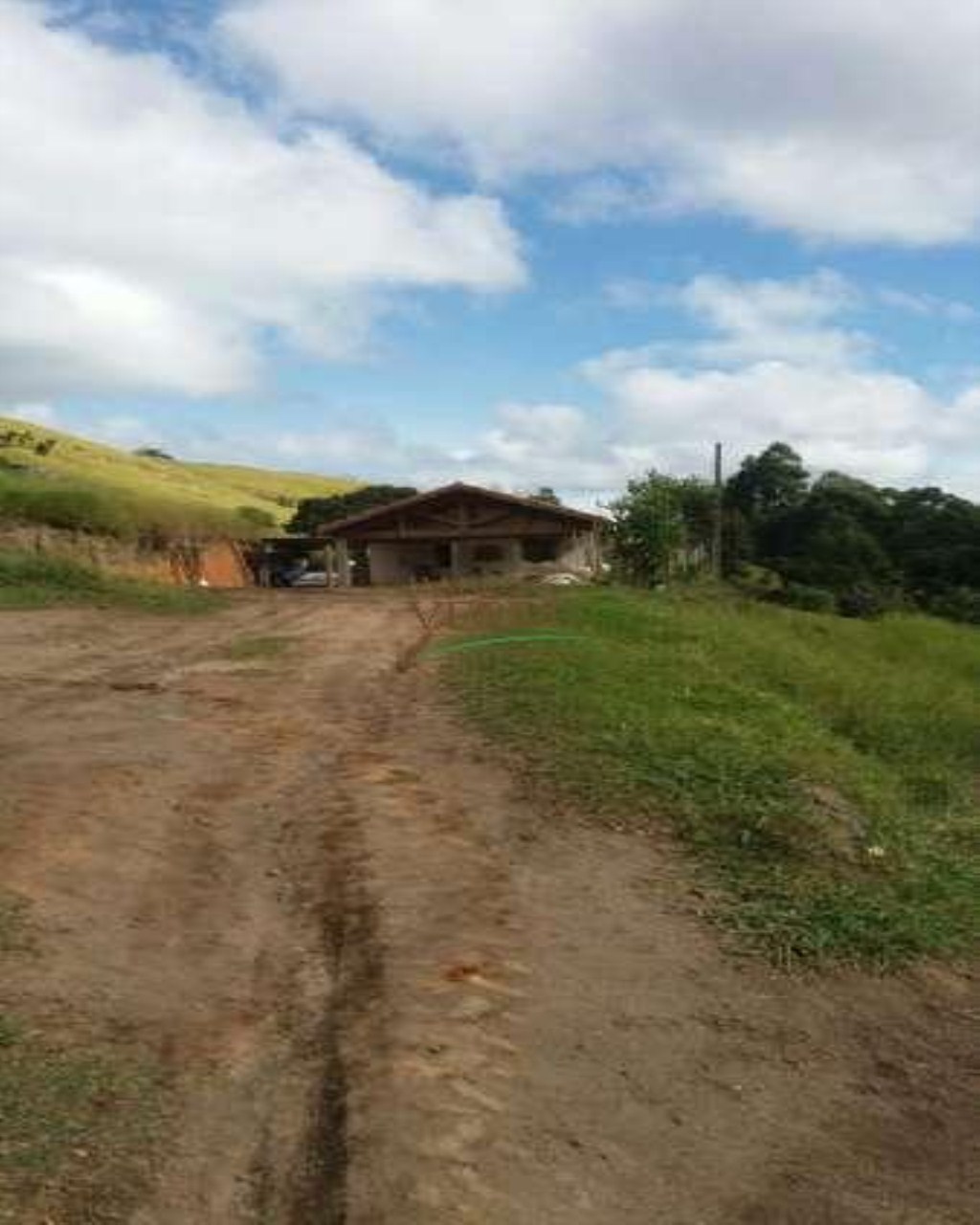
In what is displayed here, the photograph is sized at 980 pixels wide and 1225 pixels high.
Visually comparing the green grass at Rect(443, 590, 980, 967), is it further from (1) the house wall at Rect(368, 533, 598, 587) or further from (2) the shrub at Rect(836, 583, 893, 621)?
(2) the shrub at Rect(836, 583, 893, 621)

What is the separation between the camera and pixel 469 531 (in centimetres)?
4234

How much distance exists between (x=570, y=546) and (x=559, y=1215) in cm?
4169

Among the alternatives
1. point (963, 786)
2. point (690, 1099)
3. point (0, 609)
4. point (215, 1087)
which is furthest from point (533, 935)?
point (0, 609)

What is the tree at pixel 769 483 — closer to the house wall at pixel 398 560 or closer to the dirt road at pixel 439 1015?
the house wall at pixel 398 560

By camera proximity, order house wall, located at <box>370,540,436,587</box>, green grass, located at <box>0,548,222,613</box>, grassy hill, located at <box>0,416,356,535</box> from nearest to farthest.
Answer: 1. green grass, located at <box>0,548,222,613</box>
2. grassy hill, located at <box>0,416,356,535</box>
3. house wall, located at <box>370,540,436,587</box>

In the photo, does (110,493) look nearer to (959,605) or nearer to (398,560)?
(398,560)

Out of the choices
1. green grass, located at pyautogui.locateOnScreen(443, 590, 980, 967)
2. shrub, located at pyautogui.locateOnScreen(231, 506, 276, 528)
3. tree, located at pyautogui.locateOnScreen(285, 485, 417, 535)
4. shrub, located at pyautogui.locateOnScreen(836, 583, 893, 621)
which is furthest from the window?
green grass, located at pyautogui.locateOnScreen(443, 590, 980, 967)

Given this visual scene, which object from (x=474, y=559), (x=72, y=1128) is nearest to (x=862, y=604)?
(x=474, y=559)

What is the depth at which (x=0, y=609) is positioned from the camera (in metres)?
21.0

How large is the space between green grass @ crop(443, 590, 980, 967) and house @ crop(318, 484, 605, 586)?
72.2 feet

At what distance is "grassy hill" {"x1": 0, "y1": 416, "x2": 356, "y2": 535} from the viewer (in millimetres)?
31938

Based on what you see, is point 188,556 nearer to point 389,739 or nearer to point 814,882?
point 389,739

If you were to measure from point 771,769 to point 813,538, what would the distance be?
157 ft

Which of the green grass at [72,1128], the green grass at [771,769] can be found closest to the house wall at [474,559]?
the green grass at [771,769]
